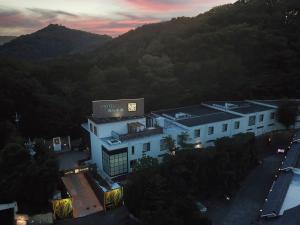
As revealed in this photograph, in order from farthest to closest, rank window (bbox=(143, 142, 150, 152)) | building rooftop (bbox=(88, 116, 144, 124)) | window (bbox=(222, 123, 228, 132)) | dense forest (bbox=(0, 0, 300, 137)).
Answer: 1. dense forest (bbox=(0, 0, 300, 137))
2. window (bbox=(222, 123, 228, 132))
3. building rooftop (bbox=(88, 116, 144, 124))
4. window (bbox=(143, 142, 150, 152))

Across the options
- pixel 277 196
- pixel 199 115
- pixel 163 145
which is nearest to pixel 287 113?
pixel 199 115

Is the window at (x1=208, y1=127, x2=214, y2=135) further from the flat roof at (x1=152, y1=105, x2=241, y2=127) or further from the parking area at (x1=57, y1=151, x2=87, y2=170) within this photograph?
the parking area at (x1=57, y1=151, x2=87, y2=170)

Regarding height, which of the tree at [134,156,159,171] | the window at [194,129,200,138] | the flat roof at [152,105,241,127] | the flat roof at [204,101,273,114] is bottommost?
the tree at [134,156,159,171]

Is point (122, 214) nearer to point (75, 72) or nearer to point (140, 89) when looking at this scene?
point (140, 89)

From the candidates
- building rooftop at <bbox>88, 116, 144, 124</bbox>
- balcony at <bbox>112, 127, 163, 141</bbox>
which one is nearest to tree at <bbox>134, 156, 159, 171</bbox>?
balcony at <bbox>112, 127, 163, 141</bbox>

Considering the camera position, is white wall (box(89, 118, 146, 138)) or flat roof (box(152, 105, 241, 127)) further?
flat roof (box(152, 105, 241, 127))

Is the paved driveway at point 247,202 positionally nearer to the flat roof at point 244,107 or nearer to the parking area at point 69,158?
the flat roof at point 244,107
